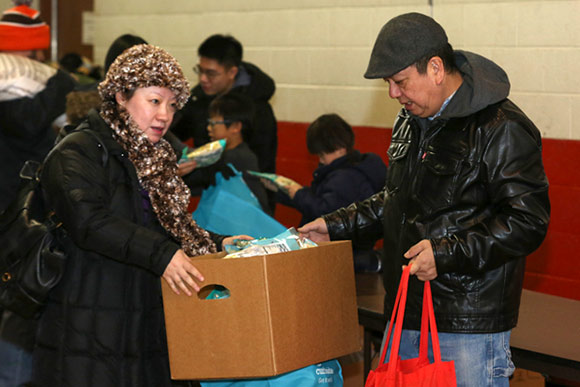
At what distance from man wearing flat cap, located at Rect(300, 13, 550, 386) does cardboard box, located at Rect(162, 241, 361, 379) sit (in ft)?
0.86

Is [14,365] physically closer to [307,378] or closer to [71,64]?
[307,378]

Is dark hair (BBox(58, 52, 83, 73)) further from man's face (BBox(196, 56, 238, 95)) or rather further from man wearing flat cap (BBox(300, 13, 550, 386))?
man wearing flat cap (BBox(300, 13, 550, 386))

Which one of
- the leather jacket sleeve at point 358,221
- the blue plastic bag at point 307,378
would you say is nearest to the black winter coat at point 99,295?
the blue plastic bag at point 307,378

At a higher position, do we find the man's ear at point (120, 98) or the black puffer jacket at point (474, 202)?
the man's ear at point (120, 98)

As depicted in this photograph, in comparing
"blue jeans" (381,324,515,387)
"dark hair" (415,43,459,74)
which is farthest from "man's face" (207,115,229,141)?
"blue jeans" (381,324,515,387)

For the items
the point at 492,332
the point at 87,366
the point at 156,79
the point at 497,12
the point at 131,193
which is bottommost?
the point at 87,366

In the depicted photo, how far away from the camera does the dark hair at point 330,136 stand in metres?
3.74

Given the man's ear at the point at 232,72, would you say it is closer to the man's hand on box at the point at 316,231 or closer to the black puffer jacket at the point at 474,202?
the man's hand on box at the point at 316,231

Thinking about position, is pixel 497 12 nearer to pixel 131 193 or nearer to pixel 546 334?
pixel 546 334

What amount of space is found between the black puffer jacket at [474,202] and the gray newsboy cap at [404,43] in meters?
0.16

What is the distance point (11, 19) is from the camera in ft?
14.4

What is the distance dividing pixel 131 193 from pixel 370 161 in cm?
161

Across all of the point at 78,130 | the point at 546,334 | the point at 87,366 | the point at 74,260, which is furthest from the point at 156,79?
the point at 546,334

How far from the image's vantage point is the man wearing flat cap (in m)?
2.06
